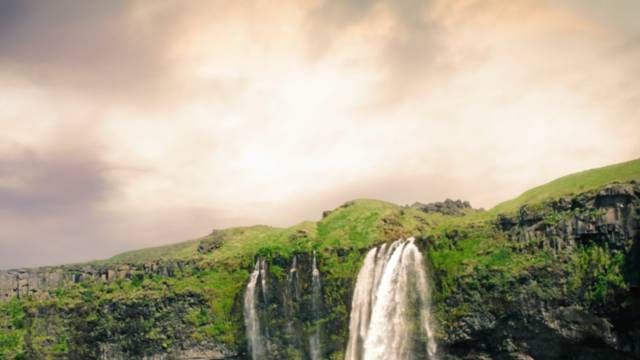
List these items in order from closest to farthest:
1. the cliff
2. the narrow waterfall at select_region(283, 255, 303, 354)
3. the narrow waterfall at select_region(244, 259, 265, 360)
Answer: the cliff
the narrow waterfall at select_region(283, 255, 303, 354)
the narrow waterfall at select_region(244, 259, 265, 360)

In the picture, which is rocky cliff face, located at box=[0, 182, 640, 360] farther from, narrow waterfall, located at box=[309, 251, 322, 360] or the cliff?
narrow waterfall, located at box=[309, 251, 322, 360]

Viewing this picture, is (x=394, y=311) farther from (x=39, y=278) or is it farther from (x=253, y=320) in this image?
(x=39, y=278)

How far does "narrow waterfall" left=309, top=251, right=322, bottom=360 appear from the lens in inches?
3563

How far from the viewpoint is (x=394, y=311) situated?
8006 centimetres

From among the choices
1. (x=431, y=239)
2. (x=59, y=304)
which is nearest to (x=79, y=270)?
(x=59, y=304)

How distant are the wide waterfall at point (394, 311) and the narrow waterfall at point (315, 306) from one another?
604cm

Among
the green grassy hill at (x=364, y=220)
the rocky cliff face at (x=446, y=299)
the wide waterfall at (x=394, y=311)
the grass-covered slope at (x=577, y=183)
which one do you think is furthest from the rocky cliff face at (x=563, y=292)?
the green grassy hill at (x=364, y=220)

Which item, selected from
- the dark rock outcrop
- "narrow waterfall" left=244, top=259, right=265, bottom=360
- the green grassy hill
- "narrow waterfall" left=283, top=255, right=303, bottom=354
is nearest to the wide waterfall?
the green grassy hill

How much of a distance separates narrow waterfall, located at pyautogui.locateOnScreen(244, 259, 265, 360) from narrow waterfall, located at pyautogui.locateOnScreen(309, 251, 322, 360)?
379 inches

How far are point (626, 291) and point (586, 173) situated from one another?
2413 cm

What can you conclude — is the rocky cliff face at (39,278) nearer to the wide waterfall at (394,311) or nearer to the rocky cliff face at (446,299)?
the rocky cliff face at (446,299)

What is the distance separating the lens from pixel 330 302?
9106 cm

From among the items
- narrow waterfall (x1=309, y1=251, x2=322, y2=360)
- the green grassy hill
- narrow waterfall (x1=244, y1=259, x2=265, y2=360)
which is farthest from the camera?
narrow waterfall (x1=244, y1=259, x2=265, y2=360)

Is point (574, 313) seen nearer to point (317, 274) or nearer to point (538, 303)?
point (538, 303)
